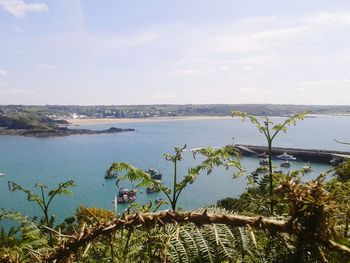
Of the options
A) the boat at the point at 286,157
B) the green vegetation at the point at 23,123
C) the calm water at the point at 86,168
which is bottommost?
the calm water at the point at 86,168

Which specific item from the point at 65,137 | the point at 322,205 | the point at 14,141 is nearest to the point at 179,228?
the point at 322,205

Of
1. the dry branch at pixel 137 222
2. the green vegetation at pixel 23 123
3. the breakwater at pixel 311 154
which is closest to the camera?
the dry branch at pixel 137 222

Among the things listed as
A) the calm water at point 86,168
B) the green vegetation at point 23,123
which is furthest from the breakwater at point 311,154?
the green vegetation at point 23,123

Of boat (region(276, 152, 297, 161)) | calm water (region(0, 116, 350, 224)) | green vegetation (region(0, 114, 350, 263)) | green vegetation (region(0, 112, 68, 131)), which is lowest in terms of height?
calm water (region(0, 116, 350, 224))

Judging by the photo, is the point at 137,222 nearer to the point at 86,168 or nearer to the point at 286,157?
the point at 86,168

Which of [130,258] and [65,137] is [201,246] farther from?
[65,137]

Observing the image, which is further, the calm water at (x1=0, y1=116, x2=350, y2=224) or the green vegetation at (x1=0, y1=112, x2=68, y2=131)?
the green vegetation at (x1=0, y1=112, x2=68, y2=131)

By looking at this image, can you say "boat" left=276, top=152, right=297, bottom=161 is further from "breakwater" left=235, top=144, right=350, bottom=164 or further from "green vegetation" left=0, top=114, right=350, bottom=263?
"green vegetation" left=0, top=114, right=350, bottom=263

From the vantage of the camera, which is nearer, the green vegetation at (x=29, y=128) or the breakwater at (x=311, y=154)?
the breakwater at (x=311, y=154)

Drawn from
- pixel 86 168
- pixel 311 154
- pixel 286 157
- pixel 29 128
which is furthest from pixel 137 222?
pixel 29 128

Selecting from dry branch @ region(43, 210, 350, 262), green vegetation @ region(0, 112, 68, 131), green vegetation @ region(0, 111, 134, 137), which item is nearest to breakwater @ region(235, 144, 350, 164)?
dry branch @ region(43, 210, 350, 262)

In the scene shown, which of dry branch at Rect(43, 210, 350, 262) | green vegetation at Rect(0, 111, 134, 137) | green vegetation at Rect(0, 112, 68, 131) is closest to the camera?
dry branch at Rect(43, 210, 350, 262)

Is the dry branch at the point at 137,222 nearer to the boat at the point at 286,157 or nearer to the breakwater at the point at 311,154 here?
the breakwater at the point at 311,154

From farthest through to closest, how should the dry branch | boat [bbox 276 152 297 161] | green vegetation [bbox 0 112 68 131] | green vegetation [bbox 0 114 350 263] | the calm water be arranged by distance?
green vegetation [bbox 0 112 68 131]
boat [bbox 276 152 297 161]
the calm water
the dry branch
green vegetation [bbox 0 114 350 263]
